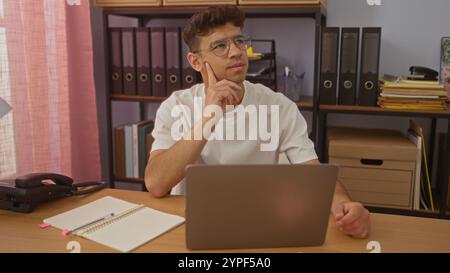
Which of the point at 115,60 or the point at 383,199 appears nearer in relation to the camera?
the point at 383,199

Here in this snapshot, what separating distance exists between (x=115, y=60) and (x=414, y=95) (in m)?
1.47

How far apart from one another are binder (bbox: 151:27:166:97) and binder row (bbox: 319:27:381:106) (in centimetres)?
79

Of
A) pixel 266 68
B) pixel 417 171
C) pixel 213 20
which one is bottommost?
pixel 417 171

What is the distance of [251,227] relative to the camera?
863 mm

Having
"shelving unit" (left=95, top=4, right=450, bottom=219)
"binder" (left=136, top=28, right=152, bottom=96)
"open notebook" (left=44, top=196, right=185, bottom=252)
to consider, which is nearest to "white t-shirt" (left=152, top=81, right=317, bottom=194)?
"open notebook" (left=44, top=196, right=185, bottom=252)

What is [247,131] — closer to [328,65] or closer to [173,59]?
[328,65]

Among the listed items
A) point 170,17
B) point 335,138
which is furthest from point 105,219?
point 170,17

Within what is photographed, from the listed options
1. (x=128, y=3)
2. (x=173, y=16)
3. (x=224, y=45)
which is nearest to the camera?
(x=224, y=45)

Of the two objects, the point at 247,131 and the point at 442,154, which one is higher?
the point at 247,131

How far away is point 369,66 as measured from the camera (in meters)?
2.00

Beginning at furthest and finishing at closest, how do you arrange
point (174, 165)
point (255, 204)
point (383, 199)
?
→ point (383, 199), point (174, 165), point (255, 204)

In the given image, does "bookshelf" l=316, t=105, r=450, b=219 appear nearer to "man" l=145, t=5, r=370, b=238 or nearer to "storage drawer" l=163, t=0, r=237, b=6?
"man" l=145, t=5, r=370, b=238

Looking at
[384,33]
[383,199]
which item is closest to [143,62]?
[384,33]
